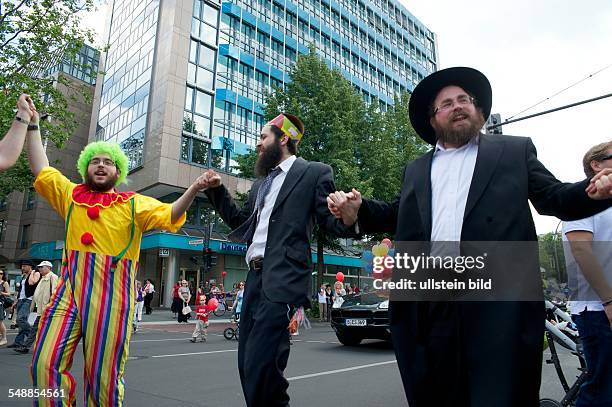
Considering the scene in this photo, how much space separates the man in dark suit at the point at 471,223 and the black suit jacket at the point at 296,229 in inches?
18.7

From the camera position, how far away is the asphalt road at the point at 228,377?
4.77 m

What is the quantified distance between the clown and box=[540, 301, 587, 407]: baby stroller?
119 inches

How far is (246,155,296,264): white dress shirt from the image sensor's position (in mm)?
2713

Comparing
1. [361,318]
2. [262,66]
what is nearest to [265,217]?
[361,318]

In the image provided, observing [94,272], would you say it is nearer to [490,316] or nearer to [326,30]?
[490,316]

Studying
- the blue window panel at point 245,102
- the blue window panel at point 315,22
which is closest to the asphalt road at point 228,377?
the blue window panel at point 245,102

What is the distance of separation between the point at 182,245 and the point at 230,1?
17823 mm

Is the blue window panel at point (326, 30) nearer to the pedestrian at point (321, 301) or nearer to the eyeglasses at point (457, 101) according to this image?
the pedestrian at point (321, 301)

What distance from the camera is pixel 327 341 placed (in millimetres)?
11375

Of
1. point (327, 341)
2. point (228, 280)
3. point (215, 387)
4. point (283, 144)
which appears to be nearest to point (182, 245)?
point (228, 280)

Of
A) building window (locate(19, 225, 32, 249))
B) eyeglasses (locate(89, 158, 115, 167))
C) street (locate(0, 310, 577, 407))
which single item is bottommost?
street (locate(0, 310, 577, 407))

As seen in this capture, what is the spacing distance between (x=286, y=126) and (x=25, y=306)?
358 inches

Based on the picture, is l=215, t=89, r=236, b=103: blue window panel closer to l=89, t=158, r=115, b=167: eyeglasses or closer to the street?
the street

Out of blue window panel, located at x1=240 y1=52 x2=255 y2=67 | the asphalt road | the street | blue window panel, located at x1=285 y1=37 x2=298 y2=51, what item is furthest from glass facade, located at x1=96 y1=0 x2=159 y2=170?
the street
